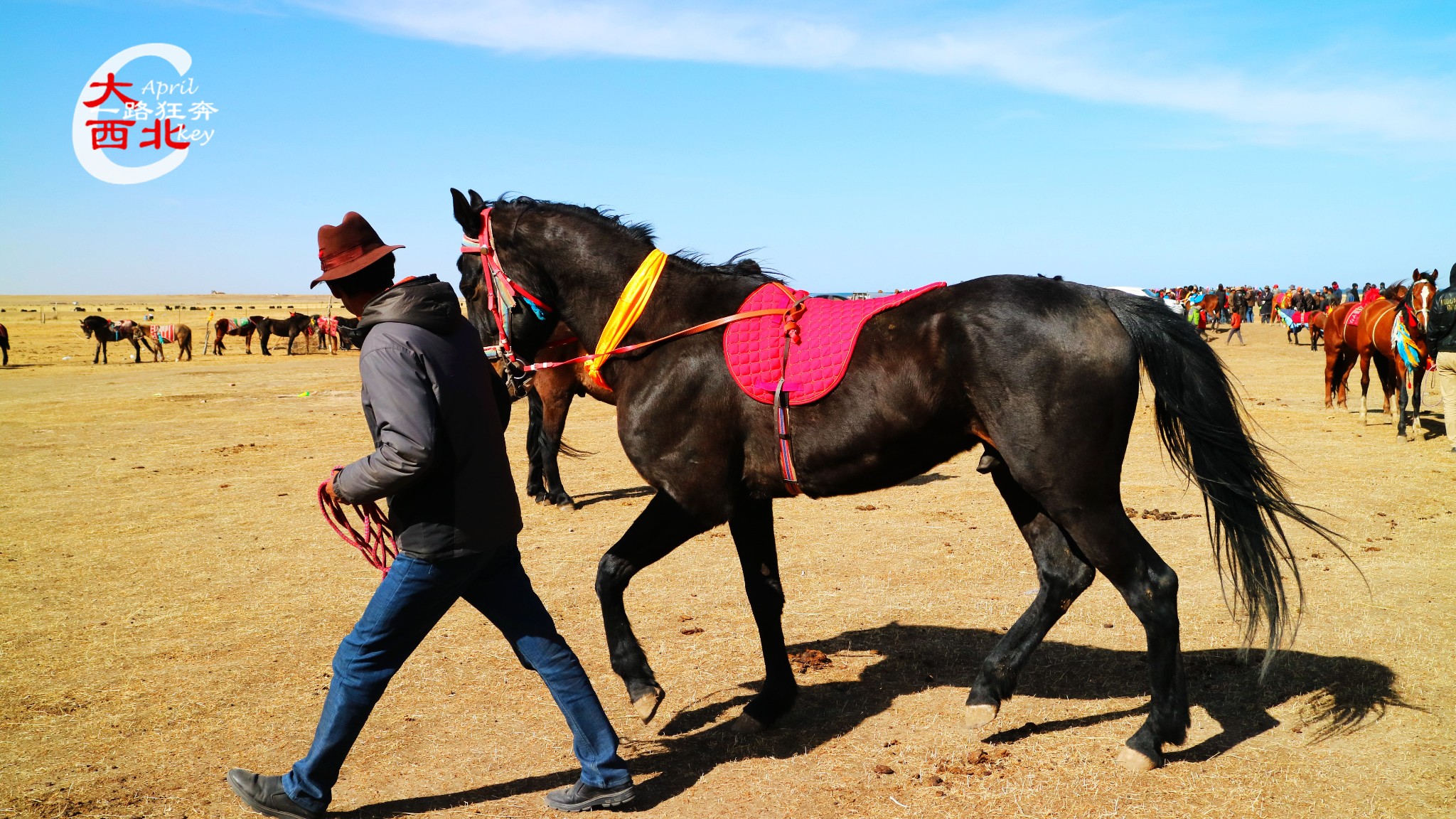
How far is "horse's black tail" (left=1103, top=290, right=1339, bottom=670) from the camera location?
3.81 m

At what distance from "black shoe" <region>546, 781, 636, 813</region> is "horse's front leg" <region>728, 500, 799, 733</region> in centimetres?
86

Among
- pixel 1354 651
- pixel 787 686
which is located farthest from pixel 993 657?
pixel 1354 651

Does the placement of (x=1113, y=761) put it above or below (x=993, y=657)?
below

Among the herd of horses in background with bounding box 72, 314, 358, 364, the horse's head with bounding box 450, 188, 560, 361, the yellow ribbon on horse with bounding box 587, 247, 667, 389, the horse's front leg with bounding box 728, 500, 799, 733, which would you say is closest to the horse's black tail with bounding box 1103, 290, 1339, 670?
the horse's front leg with bounding box 728, 500, 799, 733

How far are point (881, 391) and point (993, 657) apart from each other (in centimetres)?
131

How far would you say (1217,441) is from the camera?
3850 mm

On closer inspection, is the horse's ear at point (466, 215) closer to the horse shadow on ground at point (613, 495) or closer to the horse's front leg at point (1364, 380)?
the horse shadow on ground at point (613, 495)

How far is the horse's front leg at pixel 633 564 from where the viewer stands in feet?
13.5

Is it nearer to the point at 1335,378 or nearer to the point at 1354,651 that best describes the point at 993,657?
the point at 1354,651

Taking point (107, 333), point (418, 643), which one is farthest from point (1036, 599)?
point (107, 333)

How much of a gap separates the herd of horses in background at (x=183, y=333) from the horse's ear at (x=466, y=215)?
25.6 m

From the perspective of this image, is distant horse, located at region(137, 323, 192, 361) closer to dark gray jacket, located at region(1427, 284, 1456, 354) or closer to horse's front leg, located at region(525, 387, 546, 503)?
horse's front leg, located at region(525, 387, 546, 503)

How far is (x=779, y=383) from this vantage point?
3.96m

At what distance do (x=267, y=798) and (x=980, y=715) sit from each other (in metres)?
2.82
